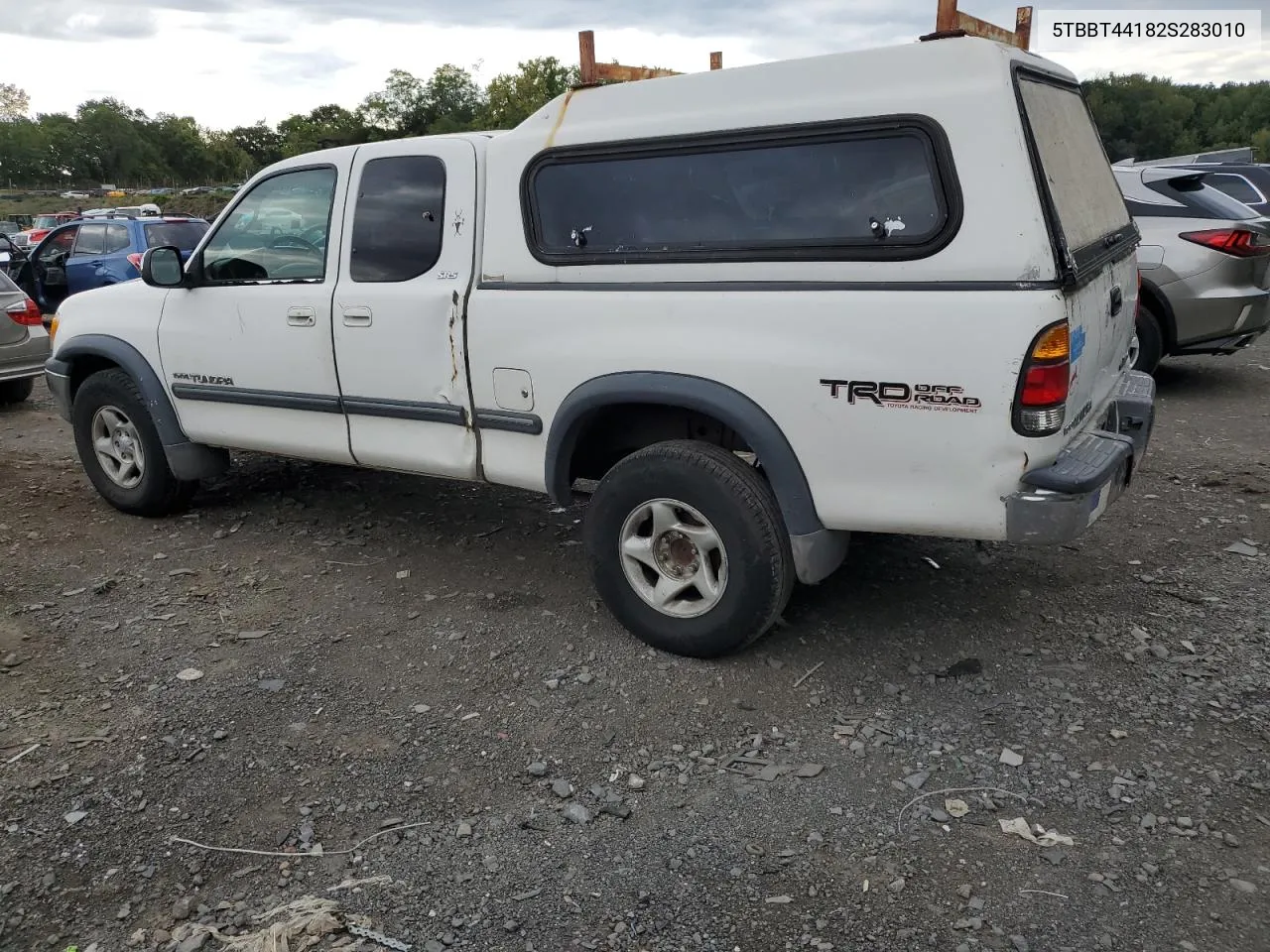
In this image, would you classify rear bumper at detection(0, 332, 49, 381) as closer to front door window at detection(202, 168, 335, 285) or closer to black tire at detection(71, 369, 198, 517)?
black tire at detection(71, 369, 198, 517)

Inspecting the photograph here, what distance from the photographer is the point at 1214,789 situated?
2.96m

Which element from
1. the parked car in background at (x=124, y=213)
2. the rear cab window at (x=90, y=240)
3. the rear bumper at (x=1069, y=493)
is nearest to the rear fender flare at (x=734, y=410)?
the rear bumper at (x=1069, y=493)

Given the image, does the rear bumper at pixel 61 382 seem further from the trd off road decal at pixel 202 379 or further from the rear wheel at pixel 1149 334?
the rear wheel at pixel 1149 334

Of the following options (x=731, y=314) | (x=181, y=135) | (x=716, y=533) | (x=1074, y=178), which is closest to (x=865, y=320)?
(x=731, y=314)

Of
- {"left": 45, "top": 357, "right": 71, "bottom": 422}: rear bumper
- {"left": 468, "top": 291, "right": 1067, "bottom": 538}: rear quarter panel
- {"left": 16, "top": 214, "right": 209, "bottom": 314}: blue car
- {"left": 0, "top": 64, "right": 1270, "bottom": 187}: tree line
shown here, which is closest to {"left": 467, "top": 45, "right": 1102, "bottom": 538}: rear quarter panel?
{"left": 468, "top": 291, "right": 1067, "bottom": 538}: rear quarter panel

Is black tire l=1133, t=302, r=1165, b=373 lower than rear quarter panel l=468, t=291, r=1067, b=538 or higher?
lower

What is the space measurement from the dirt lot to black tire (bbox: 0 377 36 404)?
460 centimetres

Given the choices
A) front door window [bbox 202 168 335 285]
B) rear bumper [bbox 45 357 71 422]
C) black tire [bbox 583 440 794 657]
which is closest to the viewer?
black tire [bbox 583 440 794 657]

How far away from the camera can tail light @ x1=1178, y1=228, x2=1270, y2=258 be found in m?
7.36

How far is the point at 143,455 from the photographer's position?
5.55 m

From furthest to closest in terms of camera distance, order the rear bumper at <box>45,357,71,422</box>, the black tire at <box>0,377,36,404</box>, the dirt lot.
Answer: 1. the black tire at <box>0,377,36,404</box>
2. the rear bumper at <box>45,357,71,422</box>
3. the dirt lot

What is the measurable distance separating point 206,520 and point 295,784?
9.56 feet

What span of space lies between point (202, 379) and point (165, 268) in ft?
1.88

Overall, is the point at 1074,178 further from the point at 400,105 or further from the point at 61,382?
the point at 400,105
